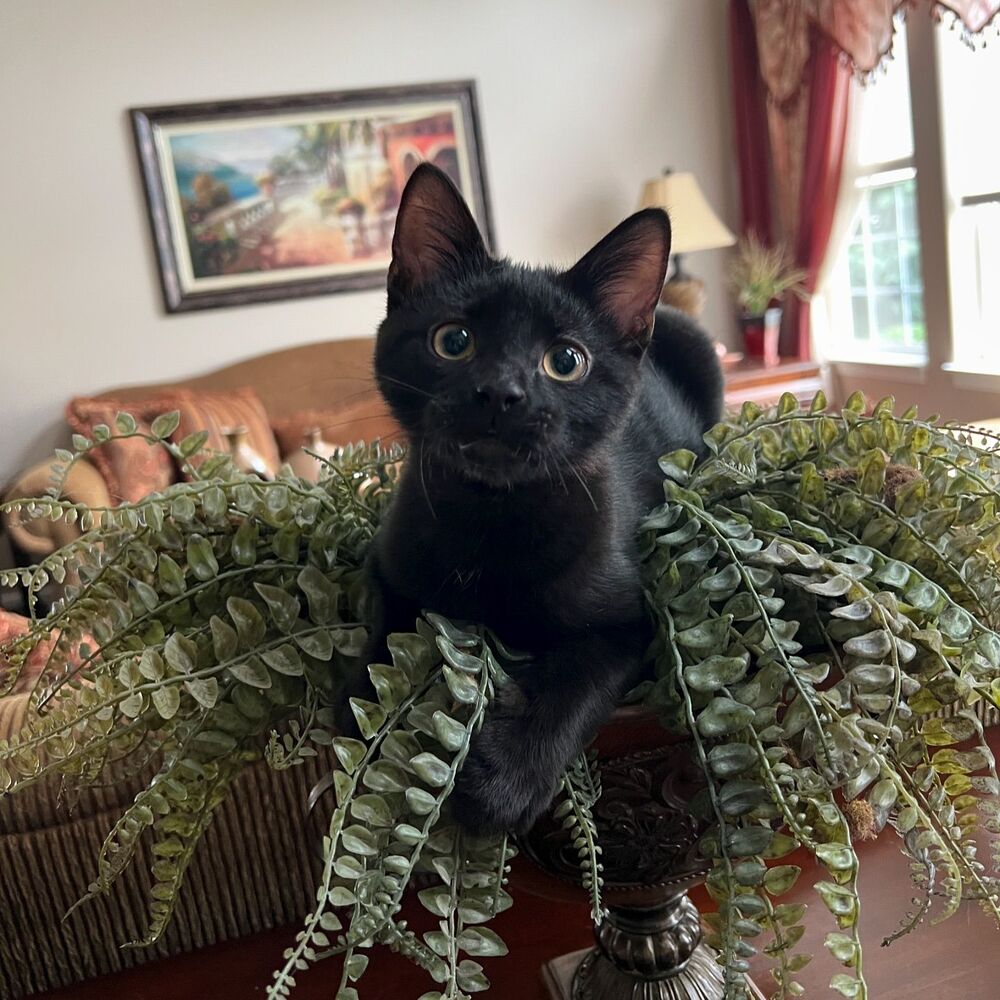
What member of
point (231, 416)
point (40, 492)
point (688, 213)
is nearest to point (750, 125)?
point (688, 213)

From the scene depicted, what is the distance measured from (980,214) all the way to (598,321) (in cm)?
280

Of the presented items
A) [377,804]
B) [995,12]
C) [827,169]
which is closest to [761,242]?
[827,169]

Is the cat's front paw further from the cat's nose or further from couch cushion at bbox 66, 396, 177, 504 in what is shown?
couch cushion at bbox 66, 396, 177, 504

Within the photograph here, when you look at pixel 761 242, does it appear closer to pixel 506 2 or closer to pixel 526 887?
pixel 506 2

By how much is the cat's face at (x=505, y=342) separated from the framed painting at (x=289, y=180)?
9.64ft

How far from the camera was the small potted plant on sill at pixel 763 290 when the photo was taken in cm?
355

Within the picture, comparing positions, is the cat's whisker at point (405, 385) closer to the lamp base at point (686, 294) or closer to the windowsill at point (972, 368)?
the windowsill at point (972, 368)

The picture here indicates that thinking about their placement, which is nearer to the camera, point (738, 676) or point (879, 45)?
point (738, 676)

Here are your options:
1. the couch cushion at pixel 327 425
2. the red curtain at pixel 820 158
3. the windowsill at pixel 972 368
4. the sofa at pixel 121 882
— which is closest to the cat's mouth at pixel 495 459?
the sofa at pixel 121 882

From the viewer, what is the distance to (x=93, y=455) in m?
A: 2.76

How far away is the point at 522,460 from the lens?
587mm

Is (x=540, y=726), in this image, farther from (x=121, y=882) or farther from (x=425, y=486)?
(x=121, y=882)

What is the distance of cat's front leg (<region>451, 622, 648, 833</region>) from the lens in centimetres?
50

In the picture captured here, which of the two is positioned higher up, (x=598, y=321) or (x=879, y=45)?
(x=879, y=45)
